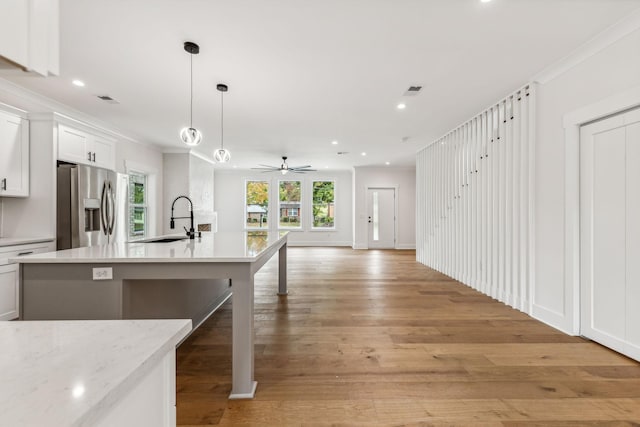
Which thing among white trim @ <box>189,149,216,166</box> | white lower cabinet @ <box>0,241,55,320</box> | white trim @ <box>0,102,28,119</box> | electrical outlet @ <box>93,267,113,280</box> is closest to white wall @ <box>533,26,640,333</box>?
electrical outlet @ <box>93,267,113,280</box>

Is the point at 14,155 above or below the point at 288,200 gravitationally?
above

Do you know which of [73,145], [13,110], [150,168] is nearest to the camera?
[13,110]

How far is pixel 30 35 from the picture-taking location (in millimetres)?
574

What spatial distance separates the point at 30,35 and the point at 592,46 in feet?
12.0

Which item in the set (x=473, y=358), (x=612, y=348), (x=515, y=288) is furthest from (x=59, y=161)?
(x=612, y=348)

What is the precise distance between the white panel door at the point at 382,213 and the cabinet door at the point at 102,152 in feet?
22.1

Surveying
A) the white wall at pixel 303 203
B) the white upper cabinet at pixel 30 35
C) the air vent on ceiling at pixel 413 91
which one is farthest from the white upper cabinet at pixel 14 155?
the white wall at pixel 303 203

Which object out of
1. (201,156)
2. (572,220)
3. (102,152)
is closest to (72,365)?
(572,220)

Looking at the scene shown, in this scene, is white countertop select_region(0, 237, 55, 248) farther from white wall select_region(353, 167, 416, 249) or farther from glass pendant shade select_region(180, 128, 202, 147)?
white wall select_region(353, 167, 416, 249)

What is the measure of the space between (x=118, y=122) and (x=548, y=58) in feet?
19.0

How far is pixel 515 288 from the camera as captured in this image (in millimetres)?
Result: 3580

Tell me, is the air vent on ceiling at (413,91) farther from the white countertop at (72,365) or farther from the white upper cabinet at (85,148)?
the white upper cabinet at (85,148)

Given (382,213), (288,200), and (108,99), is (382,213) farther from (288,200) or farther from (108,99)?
(108,99)

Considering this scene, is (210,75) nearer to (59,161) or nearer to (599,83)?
(59,161)
